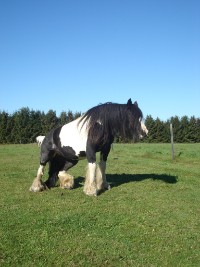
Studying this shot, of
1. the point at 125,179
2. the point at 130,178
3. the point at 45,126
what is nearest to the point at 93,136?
the point at 125,179

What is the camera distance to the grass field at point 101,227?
16.2 ft

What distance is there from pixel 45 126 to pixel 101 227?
57.5 meters

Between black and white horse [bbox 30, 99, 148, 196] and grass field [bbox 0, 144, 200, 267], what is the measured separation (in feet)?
1.41

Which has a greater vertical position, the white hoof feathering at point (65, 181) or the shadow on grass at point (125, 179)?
the white hoof feathering at point (65, 181)

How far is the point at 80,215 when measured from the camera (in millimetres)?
6848

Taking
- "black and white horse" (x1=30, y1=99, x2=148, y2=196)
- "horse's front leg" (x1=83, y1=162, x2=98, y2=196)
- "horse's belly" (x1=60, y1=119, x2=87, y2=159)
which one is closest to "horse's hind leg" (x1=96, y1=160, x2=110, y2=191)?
"black and white horse" (x1=30, y1=99, x2=148, y2=196)

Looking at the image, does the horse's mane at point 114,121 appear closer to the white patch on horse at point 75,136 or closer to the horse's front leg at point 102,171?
the white patch on horse at point 75,136

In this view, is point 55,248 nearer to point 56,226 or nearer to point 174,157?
point 56,226

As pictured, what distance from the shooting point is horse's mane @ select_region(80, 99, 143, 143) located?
8648mm

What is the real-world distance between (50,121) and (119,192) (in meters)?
56.7

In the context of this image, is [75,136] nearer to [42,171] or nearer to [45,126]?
[42,171]

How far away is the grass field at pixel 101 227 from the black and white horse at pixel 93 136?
429 millimetres

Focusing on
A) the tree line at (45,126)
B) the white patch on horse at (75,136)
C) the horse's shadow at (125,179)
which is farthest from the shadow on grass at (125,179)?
the tree line at (45,126)

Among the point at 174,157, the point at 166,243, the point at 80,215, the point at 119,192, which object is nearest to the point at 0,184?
the point at 119,192
